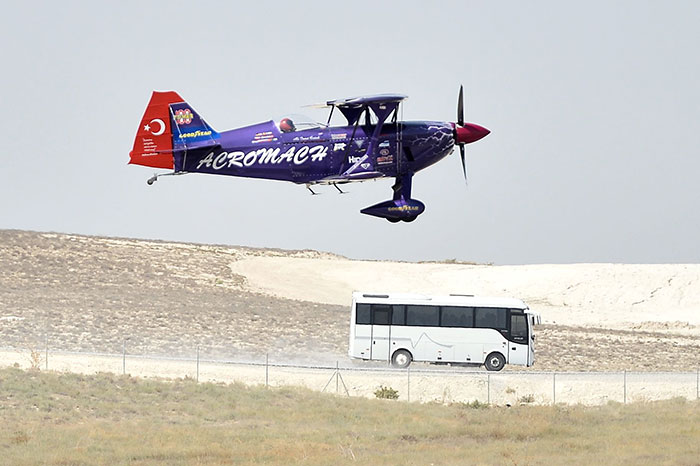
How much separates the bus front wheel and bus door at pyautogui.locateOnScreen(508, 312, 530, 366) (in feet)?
1.48

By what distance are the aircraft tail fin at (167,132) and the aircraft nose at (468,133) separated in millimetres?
8815

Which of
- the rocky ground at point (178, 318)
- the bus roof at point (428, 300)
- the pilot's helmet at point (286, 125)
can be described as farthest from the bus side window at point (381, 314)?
the pilot's helmet at point (286, 125)

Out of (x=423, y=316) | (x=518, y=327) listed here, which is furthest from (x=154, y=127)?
(x=518, y=327)

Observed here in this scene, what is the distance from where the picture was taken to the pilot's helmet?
40.0 metres

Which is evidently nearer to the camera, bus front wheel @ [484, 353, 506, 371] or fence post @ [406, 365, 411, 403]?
fence post @ [406, 365, 411, 403]

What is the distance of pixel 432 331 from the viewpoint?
2313 inches

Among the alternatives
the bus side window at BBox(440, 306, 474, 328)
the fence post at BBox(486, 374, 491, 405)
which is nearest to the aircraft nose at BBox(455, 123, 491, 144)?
the fence post at BBox(486, 374, 491, 405)

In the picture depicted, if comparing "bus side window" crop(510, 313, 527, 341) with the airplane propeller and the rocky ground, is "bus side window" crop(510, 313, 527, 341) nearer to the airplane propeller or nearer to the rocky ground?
the rocky ground

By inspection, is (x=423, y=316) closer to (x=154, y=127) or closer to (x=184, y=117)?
(x=184, y=117)

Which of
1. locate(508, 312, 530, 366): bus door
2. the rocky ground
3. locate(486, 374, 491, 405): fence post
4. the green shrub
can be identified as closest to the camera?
the green shrub

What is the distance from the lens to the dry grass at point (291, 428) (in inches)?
1496

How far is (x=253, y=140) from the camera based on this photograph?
131ft

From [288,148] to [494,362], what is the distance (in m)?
23.2

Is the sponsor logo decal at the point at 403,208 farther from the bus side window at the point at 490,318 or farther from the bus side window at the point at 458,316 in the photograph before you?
the bus side window at the point at 490,318
